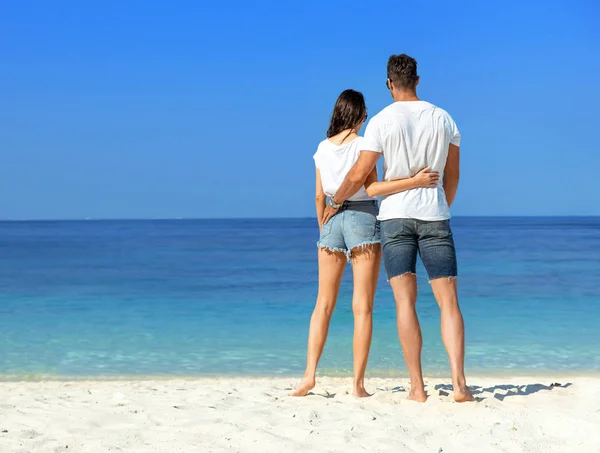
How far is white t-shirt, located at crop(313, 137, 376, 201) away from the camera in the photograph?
421 cm

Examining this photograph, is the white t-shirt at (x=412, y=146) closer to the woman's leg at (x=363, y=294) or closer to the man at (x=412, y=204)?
the man at (x=412, y=204)

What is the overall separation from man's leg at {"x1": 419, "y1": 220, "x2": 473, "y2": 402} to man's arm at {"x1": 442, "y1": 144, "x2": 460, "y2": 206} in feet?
0.71

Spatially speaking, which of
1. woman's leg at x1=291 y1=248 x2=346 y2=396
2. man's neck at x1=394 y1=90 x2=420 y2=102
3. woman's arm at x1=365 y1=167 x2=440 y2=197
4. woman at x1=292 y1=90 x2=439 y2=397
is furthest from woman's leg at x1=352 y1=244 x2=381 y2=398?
man's neck at x1=394 y1=90 x2=420 y2=102

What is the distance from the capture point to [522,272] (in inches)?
730

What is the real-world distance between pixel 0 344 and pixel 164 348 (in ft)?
6.57

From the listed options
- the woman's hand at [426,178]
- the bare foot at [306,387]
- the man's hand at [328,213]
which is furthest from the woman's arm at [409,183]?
the bare foot at [306,387]

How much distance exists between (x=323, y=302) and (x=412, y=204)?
0.89m

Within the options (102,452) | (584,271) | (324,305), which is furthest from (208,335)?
(584,271)

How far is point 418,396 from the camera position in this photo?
4145 millimetres

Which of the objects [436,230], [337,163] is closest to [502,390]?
[436,230]

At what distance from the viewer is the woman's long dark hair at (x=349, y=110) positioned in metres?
4.24

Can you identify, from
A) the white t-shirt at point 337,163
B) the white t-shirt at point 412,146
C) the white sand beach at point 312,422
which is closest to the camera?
the white sand beach at point 312,422

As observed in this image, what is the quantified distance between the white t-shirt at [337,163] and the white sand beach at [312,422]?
124 cm

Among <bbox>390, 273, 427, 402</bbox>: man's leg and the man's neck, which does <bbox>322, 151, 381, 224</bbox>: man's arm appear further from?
<bbox>390, 273, 427, 402</bbox>: man's leg
